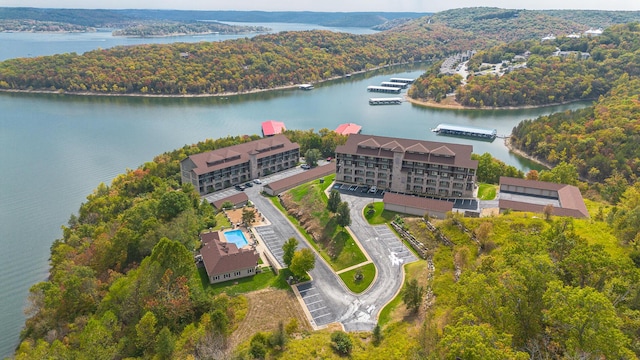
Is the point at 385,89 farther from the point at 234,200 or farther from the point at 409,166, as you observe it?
the point at 234,200

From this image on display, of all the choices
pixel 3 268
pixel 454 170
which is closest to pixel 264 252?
pixel 454 170

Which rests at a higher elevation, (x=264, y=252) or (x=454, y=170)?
(x=454, y=170)

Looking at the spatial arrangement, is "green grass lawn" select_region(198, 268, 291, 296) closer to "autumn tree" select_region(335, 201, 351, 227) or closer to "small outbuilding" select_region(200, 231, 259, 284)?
"small outbuilding" select_region(200, 231, 259, 284)

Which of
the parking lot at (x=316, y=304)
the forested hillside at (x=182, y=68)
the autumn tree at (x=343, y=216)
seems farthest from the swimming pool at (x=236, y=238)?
the forested hillside at (x=182, y=68)

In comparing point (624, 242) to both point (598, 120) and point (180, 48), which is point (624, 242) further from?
point (180, 48)

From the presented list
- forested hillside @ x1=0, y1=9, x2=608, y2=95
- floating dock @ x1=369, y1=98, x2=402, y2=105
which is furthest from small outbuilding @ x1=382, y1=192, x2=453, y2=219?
forested hillside @ x1=0, y1=9, x2=608, y2=95

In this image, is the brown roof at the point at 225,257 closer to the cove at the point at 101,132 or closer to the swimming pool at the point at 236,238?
the swimming pool at the point at 236,238
